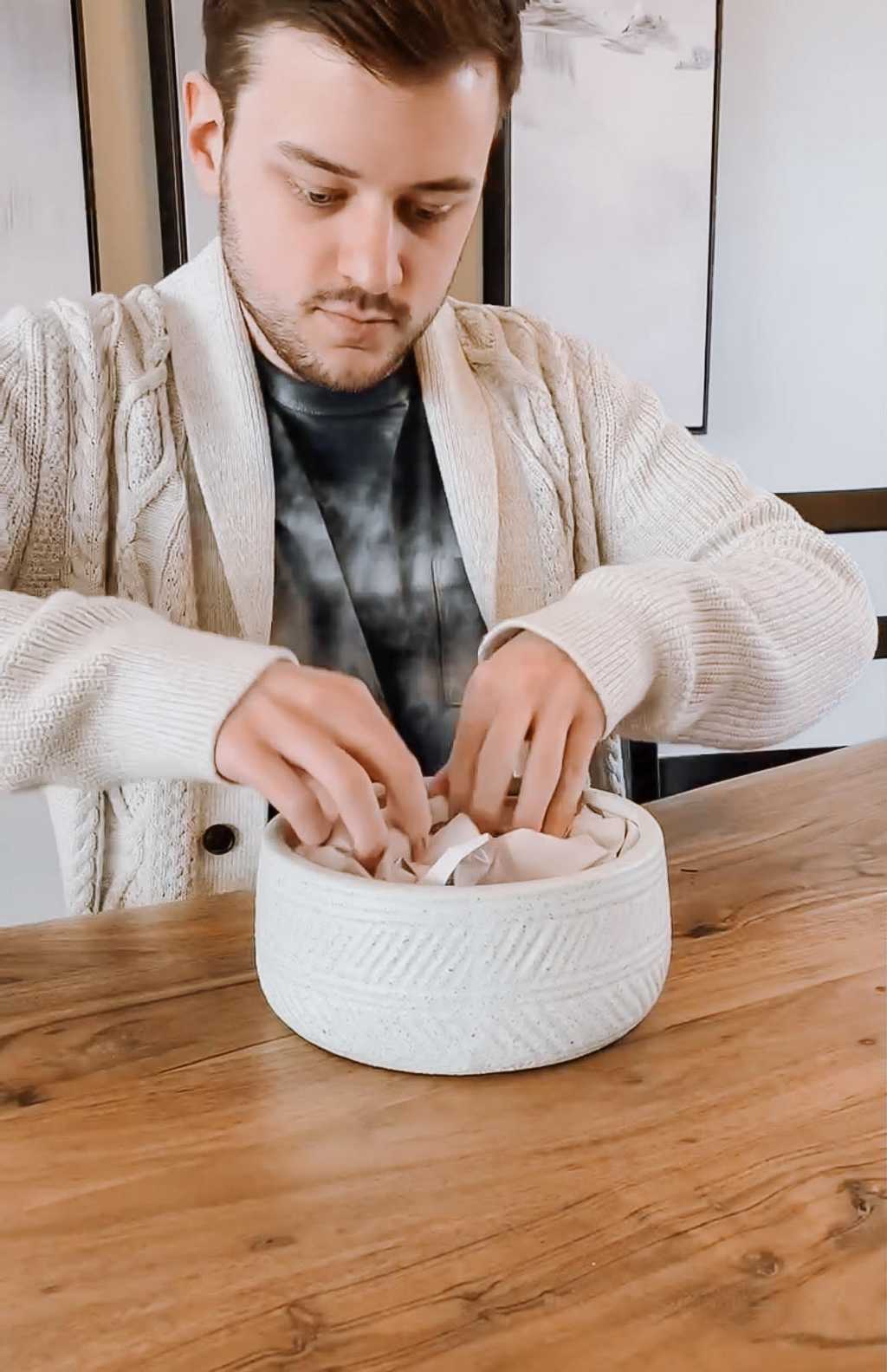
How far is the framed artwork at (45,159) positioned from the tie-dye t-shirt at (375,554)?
25.1 inches

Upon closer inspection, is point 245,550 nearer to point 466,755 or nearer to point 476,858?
point 466,755

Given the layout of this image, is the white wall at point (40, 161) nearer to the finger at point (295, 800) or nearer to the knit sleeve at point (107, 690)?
the knit sleeve at point (107, 690)

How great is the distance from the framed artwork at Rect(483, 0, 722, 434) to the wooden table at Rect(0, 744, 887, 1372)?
1455 millimetres

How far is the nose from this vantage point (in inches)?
35.3

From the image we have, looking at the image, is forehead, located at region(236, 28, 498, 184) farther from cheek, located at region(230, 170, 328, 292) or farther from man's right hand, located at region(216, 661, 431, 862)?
man's right hand, located at region(216, 661, 431, 862)

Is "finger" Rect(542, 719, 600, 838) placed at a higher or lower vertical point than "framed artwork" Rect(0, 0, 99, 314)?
lower

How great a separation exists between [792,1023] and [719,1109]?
0.10 meters

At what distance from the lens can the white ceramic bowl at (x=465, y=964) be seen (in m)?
0.54

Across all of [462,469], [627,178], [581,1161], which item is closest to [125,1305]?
[581,1161]

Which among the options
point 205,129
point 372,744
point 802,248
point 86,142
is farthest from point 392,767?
point 802,248

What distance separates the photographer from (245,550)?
3.46 feet

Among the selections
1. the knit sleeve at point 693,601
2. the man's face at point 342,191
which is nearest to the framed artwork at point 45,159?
the man's face at point 342,191

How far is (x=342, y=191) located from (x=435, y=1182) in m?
0.71

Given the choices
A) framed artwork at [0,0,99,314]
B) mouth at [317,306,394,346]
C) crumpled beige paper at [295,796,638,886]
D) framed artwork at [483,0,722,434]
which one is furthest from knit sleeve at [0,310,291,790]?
framed artwork at [483,0,722,434]
